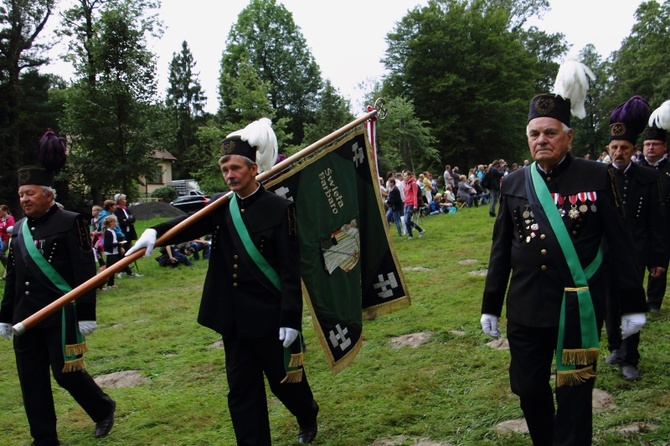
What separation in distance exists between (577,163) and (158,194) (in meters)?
42.3

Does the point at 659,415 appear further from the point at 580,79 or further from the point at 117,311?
the point at 117,311

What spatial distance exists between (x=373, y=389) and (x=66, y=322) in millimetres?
2687

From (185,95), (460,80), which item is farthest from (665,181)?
(185,95)

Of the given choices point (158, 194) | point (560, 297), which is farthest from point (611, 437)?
point (158, 194)

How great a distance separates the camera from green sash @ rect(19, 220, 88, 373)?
4777mm

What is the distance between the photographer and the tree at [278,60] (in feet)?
172

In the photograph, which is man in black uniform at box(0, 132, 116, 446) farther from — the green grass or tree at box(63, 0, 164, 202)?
tree at box(63, 0, 164, 202)

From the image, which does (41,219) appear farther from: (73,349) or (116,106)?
(116,106)

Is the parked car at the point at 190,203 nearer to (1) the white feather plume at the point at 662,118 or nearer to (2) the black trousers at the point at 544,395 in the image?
(1) the white feather plume at the point at 662,118

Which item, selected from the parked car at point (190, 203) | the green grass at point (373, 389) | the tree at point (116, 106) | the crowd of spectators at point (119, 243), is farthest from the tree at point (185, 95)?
the green grass at point (373, 389)

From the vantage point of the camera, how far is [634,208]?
591cm

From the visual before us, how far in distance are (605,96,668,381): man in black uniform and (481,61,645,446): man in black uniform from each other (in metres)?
1.82

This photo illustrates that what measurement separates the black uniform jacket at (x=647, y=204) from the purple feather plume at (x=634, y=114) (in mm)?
525

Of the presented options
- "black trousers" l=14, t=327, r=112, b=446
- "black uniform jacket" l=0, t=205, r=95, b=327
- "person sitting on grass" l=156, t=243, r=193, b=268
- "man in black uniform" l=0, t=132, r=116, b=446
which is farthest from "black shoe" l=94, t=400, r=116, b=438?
"person sitting on grass" l=156, t=243, r=193, b=268
